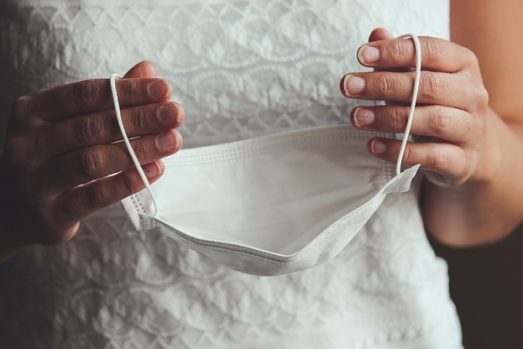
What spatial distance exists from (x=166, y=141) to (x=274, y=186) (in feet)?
0.42

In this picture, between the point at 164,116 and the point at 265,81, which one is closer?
the point at 164,116

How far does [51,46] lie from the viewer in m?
0.47

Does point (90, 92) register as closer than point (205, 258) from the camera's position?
Yes

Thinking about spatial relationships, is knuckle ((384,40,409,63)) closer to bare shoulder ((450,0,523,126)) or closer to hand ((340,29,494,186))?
hand ((340,29,494,186))

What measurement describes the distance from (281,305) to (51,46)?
0.95ft

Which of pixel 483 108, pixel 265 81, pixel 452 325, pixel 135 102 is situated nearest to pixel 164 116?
pixel 135 102

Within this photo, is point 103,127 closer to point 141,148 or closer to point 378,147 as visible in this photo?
point 141,148

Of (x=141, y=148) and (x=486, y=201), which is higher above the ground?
(x=141, y=148)

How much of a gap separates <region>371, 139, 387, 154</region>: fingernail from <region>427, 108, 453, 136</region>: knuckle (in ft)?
0.12

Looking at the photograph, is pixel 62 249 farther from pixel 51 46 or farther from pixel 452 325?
pixel 452 325

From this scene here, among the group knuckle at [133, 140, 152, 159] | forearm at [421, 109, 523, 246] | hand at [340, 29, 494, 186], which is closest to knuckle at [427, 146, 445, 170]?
hand at [340, 29, 494, 186]

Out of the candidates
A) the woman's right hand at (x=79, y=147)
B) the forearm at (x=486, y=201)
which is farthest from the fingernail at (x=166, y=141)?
the forearm at (x=486, y=201)

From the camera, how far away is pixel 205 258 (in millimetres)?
502

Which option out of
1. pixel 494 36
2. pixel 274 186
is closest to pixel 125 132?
pixel 274 186
